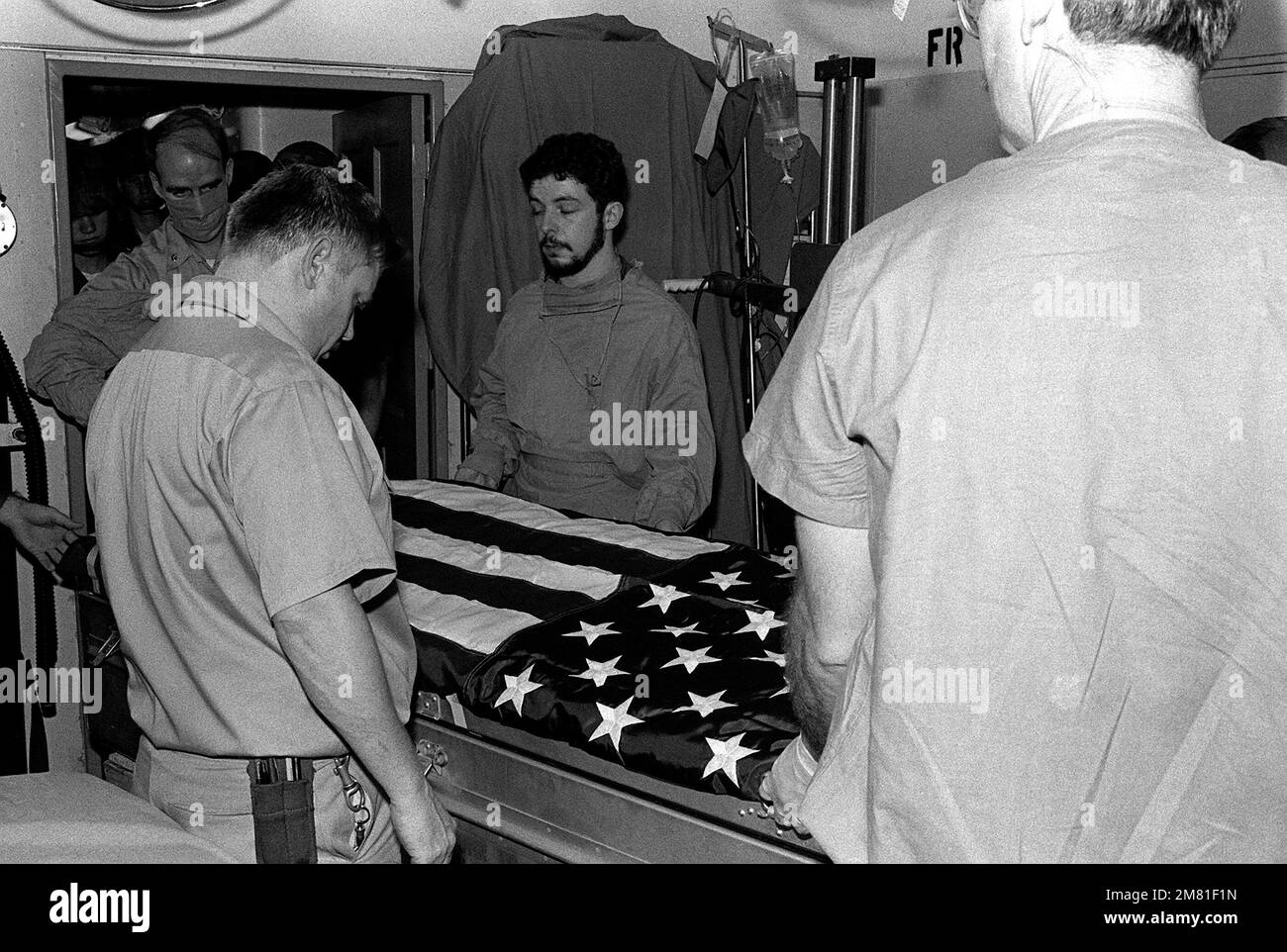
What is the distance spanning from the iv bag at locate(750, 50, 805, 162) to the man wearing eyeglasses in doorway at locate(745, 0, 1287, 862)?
8.57ft

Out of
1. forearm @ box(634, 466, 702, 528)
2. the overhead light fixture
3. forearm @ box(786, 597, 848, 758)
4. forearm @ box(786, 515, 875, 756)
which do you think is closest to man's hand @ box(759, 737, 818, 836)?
forearm @ box(786, 597, 848, 758)

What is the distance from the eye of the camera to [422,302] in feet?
14.6

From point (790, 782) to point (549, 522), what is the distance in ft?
5.10

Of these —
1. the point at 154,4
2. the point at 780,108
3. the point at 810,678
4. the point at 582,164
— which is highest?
the point at 154,4

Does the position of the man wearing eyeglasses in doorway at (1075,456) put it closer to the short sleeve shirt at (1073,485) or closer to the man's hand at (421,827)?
the short sleeve shirt at (1073,485)

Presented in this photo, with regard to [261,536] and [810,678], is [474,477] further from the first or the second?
[810,678]

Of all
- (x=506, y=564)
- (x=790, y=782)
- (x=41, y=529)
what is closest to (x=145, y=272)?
(x=41, y=529)

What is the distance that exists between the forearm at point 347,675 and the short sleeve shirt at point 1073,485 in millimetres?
825

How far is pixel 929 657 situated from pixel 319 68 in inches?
147

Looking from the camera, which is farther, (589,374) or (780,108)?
(589,374)

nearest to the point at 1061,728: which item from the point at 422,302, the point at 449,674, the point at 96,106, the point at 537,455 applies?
the point at 449,674

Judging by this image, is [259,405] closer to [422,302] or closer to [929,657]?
[929,657]

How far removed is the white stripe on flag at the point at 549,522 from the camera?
9.53 feet

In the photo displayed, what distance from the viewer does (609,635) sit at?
7.88 ft
